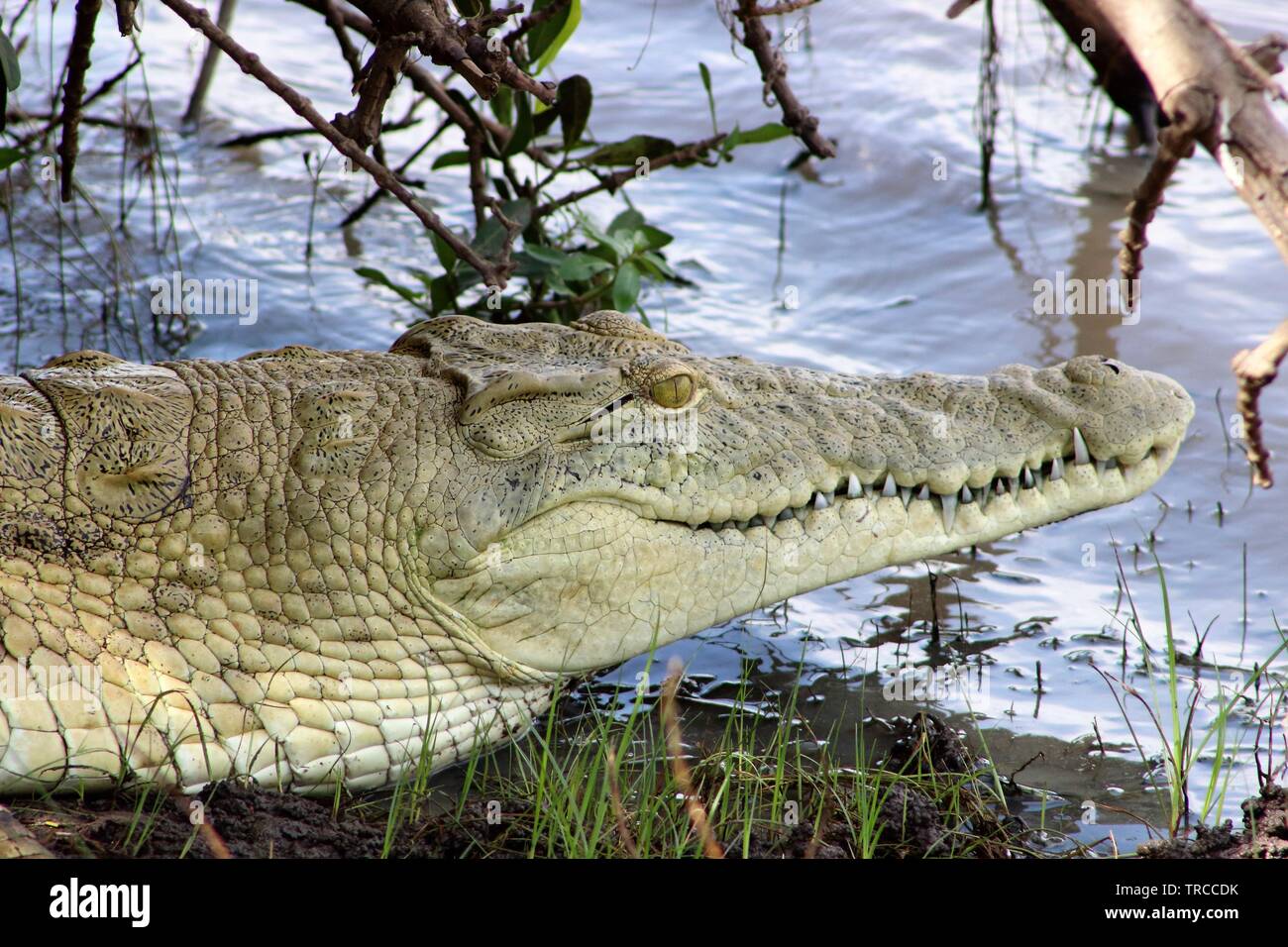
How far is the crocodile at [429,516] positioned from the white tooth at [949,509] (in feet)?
0.07

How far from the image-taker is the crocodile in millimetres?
2855

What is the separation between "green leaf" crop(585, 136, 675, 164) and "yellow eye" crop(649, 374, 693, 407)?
5.82 ft

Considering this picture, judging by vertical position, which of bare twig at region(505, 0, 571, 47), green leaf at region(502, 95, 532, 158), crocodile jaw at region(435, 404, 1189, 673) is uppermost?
bare twig at region(505, 0, 571, 47)

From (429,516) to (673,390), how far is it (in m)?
0.69

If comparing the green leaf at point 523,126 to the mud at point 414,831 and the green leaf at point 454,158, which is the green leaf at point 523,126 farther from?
the mud at point 414,831

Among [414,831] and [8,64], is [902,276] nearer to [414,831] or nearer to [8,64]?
[8,64]

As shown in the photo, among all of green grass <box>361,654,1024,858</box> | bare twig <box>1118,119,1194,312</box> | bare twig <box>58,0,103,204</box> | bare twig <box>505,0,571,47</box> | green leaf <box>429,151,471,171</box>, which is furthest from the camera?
green leaf <box>429,151,471,171</box>

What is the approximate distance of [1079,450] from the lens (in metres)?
3.38

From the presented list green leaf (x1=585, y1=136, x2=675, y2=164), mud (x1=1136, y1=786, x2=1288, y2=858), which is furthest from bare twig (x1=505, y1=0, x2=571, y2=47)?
mud (x1=1136, y1=786, x2=1288, y2=858)

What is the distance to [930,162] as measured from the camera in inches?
289

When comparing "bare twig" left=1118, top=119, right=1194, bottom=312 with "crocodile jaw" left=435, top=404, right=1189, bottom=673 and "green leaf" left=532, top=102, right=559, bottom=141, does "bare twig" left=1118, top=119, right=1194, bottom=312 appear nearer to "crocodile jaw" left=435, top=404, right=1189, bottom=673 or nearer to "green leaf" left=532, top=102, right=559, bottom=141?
"crocodile jaw" left=435, top=404, right=1189, bottom=673

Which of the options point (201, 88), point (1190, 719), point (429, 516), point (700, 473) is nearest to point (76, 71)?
point (429, 516)

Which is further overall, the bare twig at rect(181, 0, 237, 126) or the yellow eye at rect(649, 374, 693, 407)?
the bare twig at rect(181, 0, 237, 126)
